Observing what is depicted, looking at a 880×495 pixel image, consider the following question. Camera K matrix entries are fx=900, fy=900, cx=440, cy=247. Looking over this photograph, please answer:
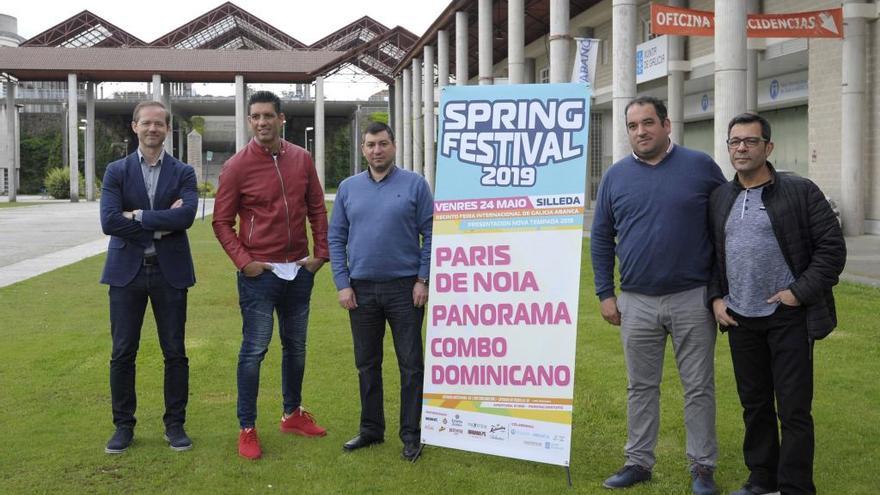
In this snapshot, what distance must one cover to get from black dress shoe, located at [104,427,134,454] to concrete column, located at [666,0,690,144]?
20.7m

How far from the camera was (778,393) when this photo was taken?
14.0 ft

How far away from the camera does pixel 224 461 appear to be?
17.2 ft

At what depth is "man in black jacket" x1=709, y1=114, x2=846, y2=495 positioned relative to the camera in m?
4.10

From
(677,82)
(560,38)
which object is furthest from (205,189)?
(560,38)

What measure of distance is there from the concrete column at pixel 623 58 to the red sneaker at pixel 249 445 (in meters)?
14.6

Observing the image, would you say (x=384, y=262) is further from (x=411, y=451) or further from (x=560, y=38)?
(x=560, y=38)

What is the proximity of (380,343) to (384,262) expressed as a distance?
Result: 565 millimetres

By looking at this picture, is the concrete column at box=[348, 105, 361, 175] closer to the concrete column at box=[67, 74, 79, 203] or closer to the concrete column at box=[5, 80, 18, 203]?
the concrete column at box=[67, 74, 79, 203]

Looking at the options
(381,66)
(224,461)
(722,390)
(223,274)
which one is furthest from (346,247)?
(381,66)

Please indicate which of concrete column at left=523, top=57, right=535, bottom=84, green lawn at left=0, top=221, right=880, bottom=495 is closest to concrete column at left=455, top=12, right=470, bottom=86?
concrete column at left=523, top=57, right=535, bottom=84

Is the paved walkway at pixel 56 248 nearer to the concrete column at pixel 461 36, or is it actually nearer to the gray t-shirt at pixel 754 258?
the gray t-shirt at pixel 754 258

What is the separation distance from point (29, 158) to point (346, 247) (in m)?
84.0

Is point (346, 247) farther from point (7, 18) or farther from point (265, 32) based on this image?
point (7, 18)

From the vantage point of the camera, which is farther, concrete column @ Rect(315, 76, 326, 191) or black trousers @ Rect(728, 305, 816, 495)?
concrete column @ Rect(315, 76, 326, 191)
